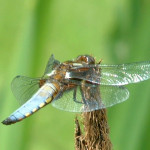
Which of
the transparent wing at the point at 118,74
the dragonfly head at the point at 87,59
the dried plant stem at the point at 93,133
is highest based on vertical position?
the dragonfly head at the point at 87,59

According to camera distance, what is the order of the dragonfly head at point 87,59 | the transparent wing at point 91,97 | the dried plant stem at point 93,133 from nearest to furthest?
the dried plant stem at point 93,133 → the transparent wing at point 91,97 → the dragonfly head at point 87,59

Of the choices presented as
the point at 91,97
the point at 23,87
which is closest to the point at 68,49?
the point at 23,87

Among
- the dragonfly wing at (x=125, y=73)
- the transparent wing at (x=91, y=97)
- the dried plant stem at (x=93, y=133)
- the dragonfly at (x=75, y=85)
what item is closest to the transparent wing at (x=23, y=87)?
the dragonfly at (x=75, y=85)

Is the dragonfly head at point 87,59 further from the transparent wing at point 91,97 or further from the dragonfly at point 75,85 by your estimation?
the transparent wing at point 91,97

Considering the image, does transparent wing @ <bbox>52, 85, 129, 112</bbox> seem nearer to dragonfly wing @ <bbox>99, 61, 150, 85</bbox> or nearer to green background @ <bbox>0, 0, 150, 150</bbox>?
dragonfly wing @ <bbox>99, 61, 150, 85</bbox>

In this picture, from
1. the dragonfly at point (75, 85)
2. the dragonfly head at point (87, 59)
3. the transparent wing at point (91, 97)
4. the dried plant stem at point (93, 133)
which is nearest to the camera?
the dried plant stem at point (93, 133)

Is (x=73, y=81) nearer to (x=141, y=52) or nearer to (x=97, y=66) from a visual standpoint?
(x=97, y=66)

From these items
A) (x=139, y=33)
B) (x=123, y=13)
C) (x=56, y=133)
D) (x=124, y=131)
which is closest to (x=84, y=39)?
(x=56, y=133)

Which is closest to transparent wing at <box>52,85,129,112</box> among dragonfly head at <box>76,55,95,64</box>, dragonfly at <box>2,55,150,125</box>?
dragonfly at <box>2,55,150,125</box>
